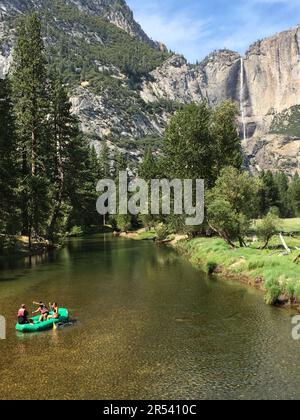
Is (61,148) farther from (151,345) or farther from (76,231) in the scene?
(151,345)

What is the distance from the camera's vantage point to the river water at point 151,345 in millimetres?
18750

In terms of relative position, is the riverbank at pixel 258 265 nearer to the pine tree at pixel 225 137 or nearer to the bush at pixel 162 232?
the pine tree at pixel 225 137

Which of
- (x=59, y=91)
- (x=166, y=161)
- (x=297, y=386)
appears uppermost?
(x=59, y=91)

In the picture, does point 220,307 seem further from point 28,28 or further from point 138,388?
point 28,28

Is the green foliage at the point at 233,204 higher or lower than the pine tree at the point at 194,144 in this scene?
lower

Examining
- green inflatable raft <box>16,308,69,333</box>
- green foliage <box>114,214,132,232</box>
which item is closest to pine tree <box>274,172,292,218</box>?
green foliage <box>114,214,132,232</box>

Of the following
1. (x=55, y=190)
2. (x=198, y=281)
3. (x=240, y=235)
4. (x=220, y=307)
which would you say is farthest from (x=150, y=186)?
(x=220, y=307)

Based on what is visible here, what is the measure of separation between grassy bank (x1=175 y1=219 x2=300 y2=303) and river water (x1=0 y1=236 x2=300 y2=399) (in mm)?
1712

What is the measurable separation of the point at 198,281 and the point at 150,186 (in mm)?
74104

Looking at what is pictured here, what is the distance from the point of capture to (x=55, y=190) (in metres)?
84.2

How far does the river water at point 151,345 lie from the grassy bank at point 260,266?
1712 mm

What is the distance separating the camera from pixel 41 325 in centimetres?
2750

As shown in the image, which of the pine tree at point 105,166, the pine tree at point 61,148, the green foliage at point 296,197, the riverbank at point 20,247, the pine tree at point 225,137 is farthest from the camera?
the pine tree at point 105,166

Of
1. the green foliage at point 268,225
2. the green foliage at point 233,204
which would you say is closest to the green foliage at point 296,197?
the green foliage at point 233,204
